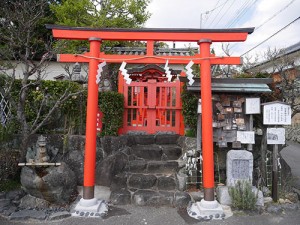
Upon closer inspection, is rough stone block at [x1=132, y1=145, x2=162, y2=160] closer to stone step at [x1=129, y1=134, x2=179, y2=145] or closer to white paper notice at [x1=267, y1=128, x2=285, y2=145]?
stone step at [x1=129, y1=134, x2=179, y2=145]

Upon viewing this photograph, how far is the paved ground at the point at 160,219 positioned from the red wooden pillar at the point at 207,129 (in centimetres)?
62

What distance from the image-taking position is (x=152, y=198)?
5.18 metres

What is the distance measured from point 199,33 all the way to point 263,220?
407 centimetres

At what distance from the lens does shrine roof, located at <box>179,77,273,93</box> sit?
5801 millimetres

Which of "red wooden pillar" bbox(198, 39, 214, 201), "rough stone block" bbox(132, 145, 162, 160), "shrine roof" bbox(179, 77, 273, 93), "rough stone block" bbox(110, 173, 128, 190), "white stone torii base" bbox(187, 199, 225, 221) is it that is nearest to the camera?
"white stone torii base" bbox(187, 199, 225, 221)

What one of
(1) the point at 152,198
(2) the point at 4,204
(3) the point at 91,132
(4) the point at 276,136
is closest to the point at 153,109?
(3) the point at 91,132

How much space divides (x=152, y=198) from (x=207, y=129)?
77.4 inches

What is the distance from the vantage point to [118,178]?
5.80 metres

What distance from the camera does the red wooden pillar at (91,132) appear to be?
4992 millimetres

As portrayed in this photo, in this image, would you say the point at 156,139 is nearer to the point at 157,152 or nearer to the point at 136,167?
the point at 157,152

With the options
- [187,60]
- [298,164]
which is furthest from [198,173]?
[298,164]

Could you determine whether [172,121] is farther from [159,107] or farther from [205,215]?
[205,215]

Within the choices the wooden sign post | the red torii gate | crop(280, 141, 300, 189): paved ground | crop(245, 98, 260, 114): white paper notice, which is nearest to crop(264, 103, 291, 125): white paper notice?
the wooden sign post

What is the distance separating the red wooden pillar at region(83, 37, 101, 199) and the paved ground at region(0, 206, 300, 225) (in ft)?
2.13
